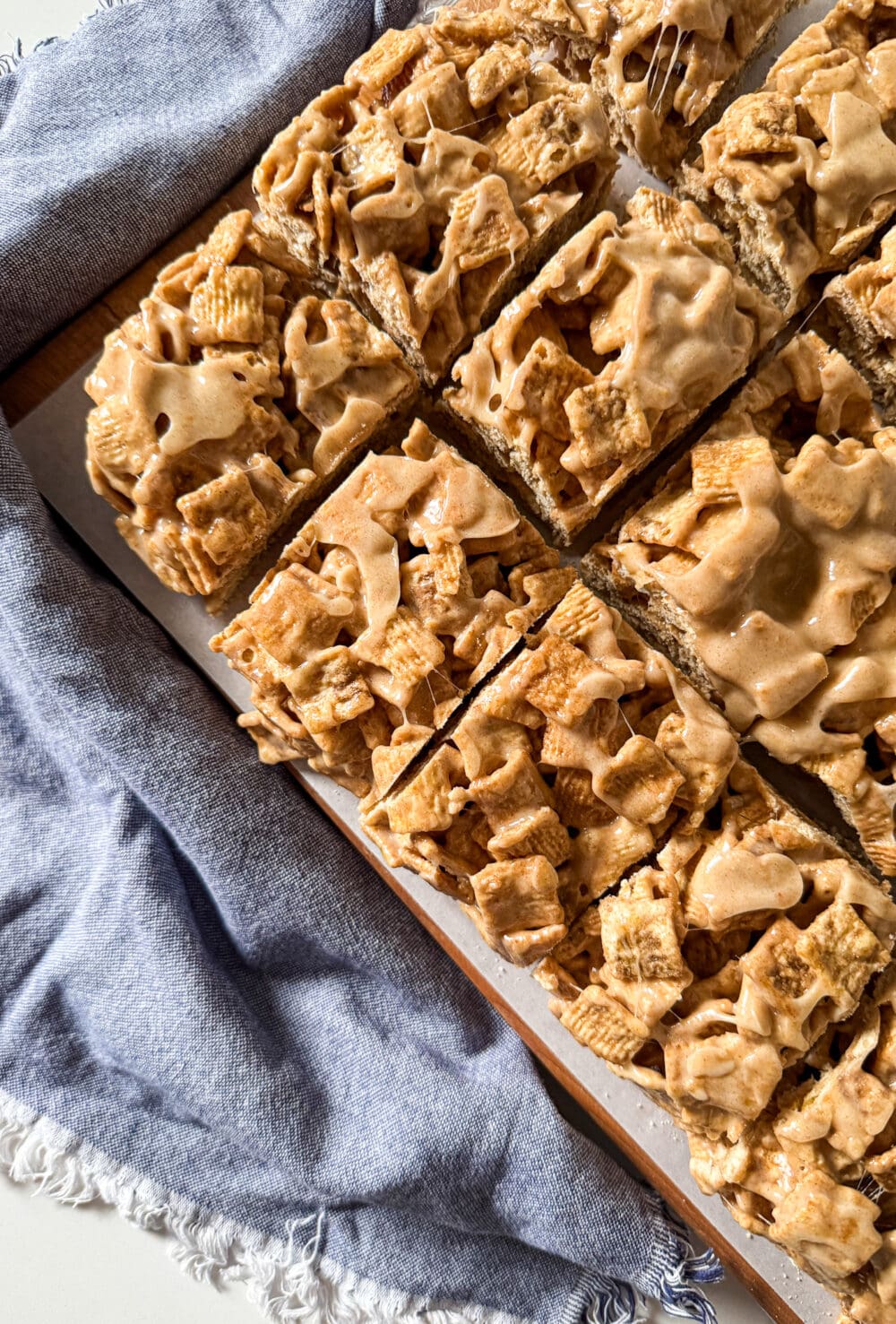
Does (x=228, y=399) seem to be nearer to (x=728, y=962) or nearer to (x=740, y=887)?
(x=740, y=887)

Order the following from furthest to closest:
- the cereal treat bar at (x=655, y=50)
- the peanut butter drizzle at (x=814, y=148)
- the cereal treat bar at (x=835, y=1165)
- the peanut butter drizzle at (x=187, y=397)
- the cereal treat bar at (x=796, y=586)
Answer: the cereal treat bar at (x=655, y=50), the peanut butter drizzle at (x=814, y=148), the peanut butter drizzle at (x=187, y=397), the cereal treat bar at (x=796, y=586), the cereal treat bar at (x=835, y=1165)

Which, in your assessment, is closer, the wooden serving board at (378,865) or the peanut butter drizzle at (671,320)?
the peanut butter drizzle at (671,320)

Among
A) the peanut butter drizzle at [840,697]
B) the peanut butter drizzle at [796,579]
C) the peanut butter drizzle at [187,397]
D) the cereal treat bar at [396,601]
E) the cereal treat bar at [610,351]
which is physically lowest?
the peanut butter drizzle at [840,697]

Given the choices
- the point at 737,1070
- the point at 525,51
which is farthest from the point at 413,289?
the point at 737,1070

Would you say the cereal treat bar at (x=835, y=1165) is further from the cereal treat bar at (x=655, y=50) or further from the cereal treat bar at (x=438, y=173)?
the cereal treat bar at (x=655, y=50)

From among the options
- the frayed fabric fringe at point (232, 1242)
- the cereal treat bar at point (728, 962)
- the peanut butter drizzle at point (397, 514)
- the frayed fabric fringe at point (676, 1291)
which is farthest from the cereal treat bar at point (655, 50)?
the frayed fabric fringe at point (232, 1242)

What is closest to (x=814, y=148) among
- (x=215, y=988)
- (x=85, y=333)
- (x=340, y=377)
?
(x=340, y=377)

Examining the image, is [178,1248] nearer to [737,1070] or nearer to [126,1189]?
[126,1189]

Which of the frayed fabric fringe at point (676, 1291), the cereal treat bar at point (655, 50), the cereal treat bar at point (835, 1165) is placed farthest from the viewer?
the frayed fabric fringe at point (676, 1291)
